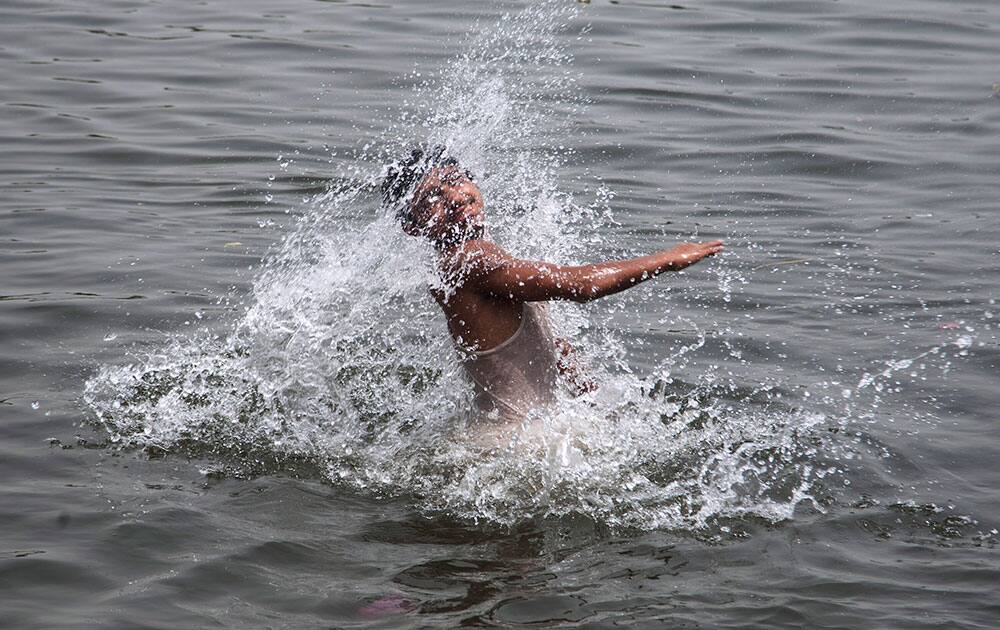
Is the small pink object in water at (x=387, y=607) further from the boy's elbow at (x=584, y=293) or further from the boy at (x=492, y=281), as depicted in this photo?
the boy's elbow at (x=584, y=293)

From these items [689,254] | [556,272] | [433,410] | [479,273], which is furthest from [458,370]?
[689,254]

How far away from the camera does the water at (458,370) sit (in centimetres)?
516

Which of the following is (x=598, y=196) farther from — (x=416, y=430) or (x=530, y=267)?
(x=530, y=267)

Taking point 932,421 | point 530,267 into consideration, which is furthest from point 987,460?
point 530,267

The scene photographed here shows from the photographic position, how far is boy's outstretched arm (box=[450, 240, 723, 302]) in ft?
16.7

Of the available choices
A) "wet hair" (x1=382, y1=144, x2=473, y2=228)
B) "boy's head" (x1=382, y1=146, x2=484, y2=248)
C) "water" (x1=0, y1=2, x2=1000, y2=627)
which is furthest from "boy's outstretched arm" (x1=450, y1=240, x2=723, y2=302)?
"water" (x1=0, y1=2, x2=1000, y2=627)

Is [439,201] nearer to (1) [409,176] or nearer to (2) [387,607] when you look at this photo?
(1) [409,176]

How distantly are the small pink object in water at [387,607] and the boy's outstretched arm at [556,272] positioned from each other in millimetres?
1284

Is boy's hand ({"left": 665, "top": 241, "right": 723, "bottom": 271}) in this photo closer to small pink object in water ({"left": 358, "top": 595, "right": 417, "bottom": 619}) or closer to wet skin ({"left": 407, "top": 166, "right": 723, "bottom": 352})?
wet skin ({"left": 407, "top": 166, "right": 723, "bottom": 352})

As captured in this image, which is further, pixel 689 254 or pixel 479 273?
pixel 479 273

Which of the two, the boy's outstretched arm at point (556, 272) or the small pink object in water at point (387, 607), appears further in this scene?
the boy's outstretched arm at point (556, 272)

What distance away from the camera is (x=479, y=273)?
5.43 meters

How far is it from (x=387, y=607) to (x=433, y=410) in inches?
66.1

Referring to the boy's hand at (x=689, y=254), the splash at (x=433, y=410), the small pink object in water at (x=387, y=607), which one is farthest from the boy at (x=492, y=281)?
the small pink object in water at (x=387, y=607)
